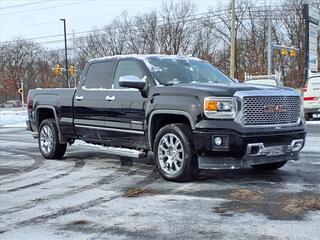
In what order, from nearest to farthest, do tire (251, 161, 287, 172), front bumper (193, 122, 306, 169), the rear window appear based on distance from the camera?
front bumper (193, 122, 306, 169), tire (251, 161, 287, 172), the rear window

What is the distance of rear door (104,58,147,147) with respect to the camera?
8.03 m

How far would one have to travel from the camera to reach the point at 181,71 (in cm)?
835

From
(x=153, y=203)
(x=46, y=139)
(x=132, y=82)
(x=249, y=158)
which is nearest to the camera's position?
(x=153, y=203)

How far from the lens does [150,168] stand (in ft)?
29.0

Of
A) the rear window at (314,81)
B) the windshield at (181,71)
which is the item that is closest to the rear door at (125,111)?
the windshield at (181,71)

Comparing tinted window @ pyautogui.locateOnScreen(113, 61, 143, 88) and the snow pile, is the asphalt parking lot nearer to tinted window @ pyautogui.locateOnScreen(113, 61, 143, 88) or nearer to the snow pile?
tinted window @ pyautogui.locateOnScreen(113, 61, 143, 88)

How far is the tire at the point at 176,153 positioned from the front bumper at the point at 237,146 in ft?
0.52

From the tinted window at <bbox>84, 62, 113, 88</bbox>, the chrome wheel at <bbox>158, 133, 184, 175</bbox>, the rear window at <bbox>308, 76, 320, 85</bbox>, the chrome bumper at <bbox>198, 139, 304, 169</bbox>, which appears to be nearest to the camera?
the chrome bumper at <bbox>198, 139, 304, 169</bbox>

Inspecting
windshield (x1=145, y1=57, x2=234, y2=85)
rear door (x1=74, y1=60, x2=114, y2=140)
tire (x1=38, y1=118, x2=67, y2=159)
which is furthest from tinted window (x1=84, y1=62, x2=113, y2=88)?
tire (x1=38, y1=118, x2=67, y2=159)

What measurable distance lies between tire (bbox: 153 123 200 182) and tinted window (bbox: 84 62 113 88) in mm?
1839

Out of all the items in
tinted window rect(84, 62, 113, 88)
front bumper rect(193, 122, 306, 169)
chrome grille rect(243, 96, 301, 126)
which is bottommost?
front bumper rect(193, 122, 306, 169)

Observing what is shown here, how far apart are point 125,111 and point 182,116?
4.03 feet

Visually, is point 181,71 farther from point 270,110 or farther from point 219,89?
point 270,110

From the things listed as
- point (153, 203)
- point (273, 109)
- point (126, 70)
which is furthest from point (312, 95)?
point (153, 203)
